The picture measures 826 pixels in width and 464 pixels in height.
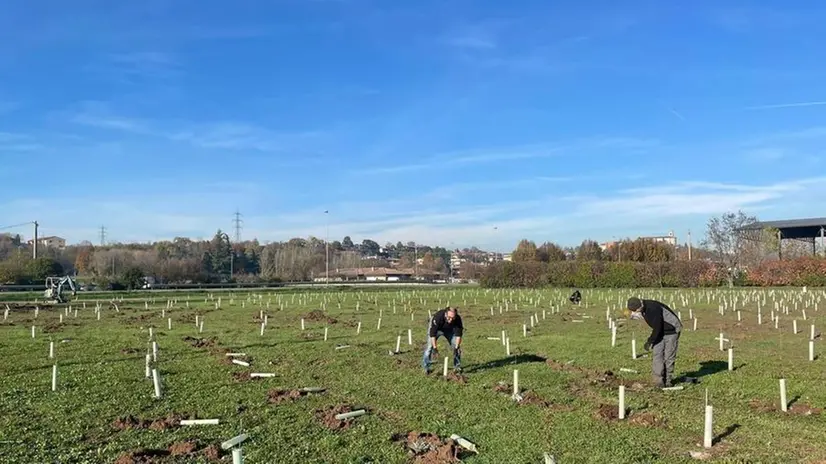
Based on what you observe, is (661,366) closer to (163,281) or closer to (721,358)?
(721,358)

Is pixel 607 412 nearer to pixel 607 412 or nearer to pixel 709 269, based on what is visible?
pixel 607 412

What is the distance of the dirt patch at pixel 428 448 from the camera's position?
9.40m

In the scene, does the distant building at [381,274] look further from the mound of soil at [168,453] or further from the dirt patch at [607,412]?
the mound of soil at [168,453]

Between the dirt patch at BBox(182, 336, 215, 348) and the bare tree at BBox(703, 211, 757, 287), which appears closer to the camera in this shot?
the dirt patch at BBox(182, 336, 215, 348)

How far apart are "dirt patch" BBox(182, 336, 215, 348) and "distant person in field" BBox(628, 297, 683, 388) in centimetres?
1503

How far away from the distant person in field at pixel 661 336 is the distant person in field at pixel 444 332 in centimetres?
443

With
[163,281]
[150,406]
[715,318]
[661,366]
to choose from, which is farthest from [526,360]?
[163,281]

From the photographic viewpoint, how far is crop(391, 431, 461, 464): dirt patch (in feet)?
30.8

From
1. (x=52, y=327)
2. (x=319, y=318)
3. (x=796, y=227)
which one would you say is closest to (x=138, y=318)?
(x=52, y=327)

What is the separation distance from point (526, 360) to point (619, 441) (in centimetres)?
893

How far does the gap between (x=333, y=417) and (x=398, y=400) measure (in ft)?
6.80

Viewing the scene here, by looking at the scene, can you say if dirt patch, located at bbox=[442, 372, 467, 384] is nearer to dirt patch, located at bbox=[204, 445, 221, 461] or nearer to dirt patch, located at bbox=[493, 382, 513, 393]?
dirt patch, located at bbox=[493, 382, 513, 393]

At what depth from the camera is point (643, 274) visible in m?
81.6

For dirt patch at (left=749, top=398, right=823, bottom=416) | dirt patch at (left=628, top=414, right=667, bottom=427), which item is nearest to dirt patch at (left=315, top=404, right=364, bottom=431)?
dirt patch at (left=628, top=414, right=667, bottom=427)
